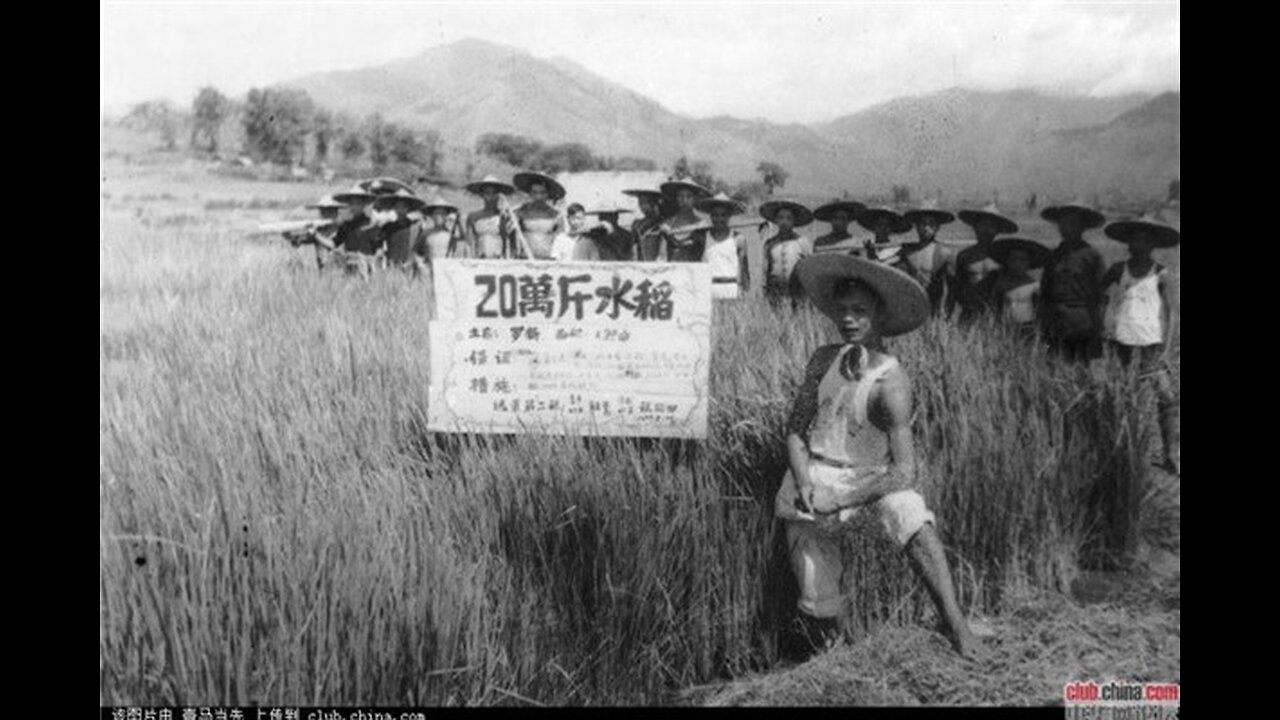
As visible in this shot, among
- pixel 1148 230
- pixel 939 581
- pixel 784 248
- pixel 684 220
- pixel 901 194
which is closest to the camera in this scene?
pixel 939 581

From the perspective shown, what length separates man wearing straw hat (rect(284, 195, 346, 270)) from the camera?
3922 millimetres

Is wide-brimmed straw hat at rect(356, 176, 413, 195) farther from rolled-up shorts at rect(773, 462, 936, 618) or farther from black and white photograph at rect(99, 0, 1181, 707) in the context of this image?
rolled-up shorts at rect(773, 462, 936, 618)

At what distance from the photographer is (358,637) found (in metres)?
2.92

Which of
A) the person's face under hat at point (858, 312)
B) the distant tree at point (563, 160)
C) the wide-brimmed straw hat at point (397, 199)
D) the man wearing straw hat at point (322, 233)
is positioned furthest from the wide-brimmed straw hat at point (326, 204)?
the person's face under hat at point (858, 312)

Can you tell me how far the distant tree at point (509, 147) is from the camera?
12.2 ft

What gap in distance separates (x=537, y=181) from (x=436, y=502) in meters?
1.19

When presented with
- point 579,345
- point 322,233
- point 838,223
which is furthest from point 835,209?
point 322,233

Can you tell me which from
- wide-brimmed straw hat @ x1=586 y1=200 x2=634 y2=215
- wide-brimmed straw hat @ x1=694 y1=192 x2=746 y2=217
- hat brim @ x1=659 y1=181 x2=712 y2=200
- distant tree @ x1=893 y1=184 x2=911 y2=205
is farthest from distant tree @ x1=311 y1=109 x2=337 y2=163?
distant tree @ x1=893 y1=184 x2=911 y2=205

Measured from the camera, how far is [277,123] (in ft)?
12.3

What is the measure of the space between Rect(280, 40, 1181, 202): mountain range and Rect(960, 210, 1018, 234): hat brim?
0.06 metres

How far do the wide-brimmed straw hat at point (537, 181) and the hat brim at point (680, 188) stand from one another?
37cm

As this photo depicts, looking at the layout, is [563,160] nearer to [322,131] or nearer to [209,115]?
[322,131]
